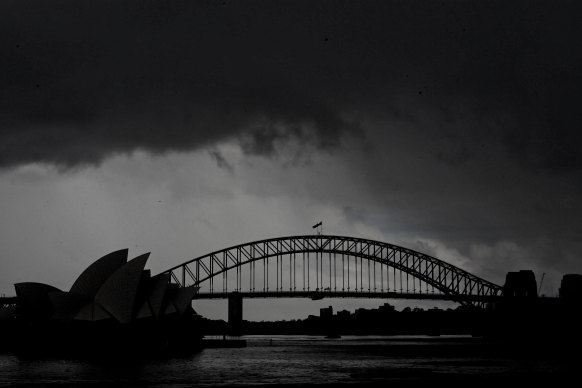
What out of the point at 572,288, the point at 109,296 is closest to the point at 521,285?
the point at 572,288

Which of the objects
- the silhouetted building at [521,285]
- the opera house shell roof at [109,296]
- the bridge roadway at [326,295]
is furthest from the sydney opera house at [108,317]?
the silhouetted building at [521,285]

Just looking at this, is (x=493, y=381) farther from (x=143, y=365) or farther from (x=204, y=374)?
(x=143, y=365)

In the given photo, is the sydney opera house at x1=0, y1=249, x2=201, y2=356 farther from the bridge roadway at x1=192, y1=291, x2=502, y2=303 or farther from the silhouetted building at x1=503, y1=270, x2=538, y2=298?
the silhouetted building at x1=503, y1=270, x2=538, y2=298

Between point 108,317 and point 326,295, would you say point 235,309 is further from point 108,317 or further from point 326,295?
point 108,317

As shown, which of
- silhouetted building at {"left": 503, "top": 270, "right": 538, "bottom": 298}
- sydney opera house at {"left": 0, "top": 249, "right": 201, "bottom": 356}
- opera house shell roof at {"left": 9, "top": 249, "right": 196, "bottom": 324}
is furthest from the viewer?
silhouetted building at {"left": 503, "top": 270, "right": 538, "bottom": 298}

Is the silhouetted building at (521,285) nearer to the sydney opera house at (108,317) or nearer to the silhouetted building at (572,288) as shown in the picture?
the silhouetted building at (572,288)

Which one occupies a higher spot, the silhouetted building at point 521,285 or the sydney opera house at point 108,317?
the silhouetted building at point 521,285

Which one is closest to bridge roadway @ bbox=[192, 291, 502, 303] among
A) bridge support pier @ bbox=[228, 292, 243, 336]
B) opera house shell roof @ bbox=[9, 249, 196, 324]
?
bridge support pier @ bbox=[228, 292, 243, 336]
